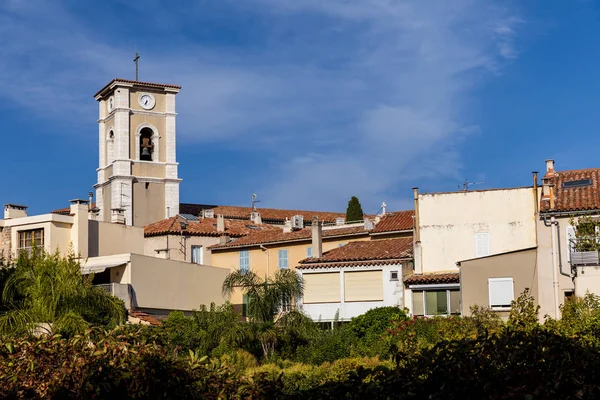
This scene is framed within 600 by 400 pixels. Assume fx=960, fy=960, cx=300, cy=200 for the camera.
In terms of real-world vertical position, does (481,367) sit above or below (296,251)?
below

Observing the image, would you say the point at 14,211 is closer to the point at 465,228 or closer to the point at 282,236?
the point at 282,236

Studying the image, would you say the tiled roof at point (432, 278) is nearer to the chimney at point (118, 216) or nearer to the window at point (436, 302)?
the window at point (436, 302)

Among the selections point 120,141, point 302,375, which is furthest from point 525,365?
point 120,141

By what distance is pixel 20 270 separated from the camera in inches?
1556

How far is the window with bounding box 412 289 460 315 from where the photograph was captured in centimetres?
4047

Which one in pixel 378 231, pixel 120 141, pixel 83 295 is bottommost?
pixel 83 295

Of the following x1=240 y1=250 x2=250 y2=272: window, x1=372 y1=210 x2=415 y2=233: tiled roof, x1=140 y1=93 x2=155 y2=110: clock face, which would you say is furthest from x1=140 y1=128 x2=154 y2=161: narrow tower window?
x1=372 y1=210 x2=415 y2=233: tiled roof

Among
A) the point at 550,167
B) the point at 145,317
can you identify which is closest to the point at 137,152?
the point at 145,317

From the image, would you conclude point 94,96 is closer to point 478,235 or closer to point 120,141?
point 120,141

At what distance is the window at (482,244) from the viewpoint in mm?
43500

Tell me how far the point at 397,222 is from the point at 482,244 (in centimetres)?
857

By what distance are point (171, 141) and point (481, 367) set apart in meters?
68.6

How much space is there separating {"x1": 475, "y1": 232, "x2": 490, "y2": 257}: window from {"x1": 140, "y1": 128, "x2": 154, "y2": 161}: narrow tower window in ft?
121

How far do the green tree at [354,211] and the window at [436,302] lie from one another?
3099 centimetres
